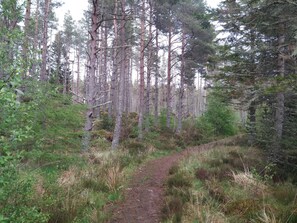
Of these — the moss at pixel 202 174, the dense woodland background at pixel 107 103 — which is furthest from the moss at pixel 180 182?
the dense woodland background at pixel 107 103

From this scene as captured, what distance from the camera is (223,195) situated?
251 inches

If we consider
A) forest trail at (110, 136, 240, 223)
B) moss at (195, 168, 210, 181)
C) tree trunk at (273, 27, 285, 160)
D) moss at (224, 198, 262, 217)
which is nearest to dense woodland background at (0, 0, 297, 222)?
tree trunk at (273, 27, 285, 160)

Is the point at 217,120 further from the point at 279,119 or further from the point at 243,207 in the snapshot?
the point at 243,207

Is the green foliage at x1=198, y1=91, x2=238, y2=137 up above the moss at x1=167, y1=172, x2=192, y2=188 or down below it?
above

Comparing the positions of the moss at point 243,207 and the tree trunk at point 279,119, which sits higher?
the tree trunk at point 279,119

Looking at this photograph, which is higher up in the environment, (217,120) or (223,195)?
(217,120)

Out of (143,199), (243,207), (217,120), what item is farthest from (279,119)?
(217,120)

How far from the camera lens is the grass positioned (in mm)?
5000

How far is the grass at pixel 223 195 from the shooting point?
5000 mm

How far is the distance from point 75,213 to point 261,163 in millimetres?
7822

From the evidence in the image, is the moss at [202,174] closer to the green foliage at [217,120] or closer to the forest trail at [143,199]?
the forest trail at [143,199]

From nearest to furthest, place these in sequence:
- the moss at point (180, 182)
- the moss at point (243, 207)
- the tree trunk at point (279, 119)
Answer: the moss at point (243, 207), the moss at point (180, 182), the tree trunk at point (279, 119)

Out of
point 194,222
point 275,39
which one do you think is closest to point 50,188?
point 194,222

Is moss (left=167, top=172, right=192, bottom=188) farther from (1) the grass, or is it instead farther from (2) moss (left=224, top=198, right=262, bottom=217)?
(2) moss (left=224, top=198, right=262, bottom=217)
